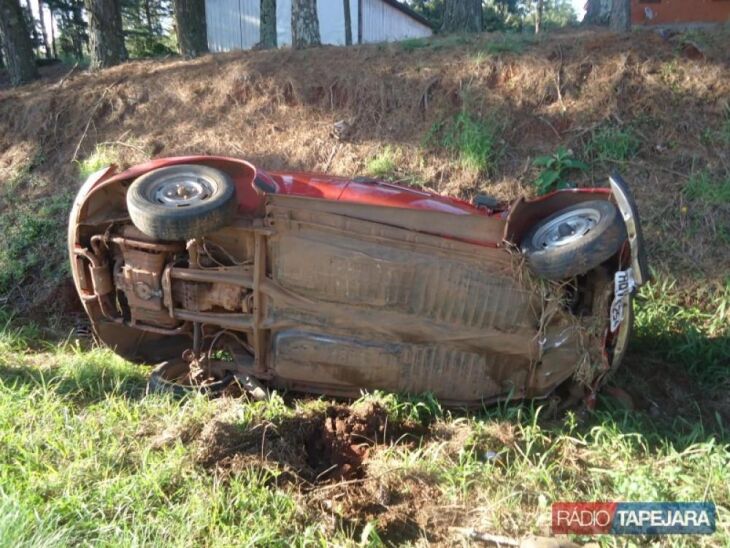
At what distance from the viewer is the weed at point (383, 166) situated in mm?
7430

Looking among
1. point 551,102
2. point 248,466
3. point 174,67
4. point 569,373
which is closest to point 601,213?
point 569,373

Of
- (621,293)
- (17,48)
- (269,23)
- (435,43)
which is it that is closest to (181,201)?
(621,293)

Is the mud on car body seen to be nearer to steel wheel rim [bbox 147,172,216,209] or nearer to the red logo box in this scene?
steel wheel rim [bbox 147,172,216,209]

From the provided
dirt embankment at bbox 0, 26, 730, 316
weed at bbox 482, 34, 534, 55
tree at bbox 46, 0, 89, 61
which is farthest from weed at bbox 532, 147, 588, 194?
tree at bbox 46, 0, 89, 61

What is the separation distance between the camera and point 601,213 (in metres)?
3.87

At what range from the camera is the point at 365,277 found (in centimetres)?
400

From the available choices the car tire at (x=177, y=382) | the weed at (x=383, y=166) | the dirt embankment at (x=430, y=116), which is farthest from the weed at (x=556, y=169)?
the car tire at (x=177, y=382)

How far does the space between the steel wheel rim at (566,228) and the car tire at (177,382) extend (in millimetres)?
2420

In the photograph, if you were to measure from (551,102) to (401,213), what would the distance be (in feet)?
14.7

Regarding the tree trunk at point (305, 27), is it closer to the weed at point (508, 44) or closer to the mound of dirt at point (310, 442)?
the weed at point (508, 44)

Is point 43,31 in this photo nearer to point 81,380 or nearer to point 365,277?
point 81,380

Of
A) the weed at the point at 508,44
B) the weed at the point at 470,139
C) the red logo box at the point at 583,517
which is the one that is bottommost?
the red logo box at the point at 583,517

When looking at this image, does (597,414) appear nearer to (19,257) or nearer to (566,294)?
(566,294)

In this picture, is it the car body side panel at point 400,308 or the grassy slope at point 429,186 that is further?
the car body side panel at point 400,308
